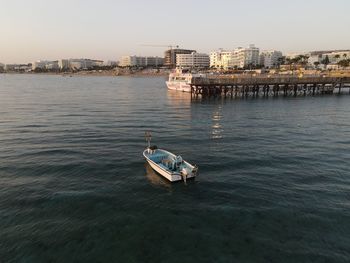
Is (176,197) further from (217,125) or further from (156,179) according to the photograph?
(217,125)

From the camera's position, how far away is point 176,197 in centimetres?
2536

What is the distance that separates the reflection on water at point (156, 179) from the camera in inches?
1101

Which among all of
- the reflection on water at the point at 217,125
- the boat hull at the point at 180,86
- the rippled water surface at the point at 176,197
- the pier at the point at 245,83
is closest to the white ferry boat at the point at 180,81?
the boat hull at the point at 180,86

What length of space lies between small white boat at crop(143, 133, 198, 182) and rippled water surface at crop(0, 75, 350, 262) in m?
0.88

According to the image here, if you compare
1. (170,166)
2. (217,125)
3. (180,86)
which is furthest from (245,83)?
(170,166)

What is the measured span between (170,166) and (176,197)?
4.89 m

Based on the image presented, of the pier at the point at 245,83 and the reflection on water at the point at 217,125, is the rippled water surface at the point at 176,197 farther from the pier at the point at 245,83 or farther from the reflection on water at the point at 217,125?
the pier at the point at 245,83

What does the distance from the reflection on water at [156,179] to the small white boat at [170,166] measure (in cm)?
47

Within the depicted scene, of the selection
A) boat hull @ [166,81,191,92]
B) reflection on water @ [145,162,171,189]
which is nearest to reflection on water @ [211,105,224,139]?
reflection on water @ [145,162,171,189]

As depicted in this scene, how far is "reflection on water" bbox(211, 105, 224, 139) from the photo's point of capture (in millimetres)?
46344

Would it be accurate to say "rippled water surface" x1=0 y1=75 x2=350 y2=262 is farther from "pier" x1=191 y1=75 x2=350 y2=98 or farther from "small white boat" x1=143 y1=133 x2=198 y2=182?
"pier" x1=191 y1=75 x2=350 y2=98

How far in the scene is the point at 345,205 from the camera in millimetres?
23984

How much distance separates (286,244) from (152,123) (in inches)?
1567

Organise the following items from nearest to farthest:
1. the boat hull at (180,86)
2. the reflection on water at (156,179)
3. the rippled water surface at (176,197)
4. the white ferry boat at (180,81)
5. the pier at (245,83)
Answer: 1. the rippled water surface at (176,197)
2. the reflection on water at (156,179)
3. the pier at (245,83)
4. the white ferry boat at (180,81)
5. the boat hull at (180,86)
